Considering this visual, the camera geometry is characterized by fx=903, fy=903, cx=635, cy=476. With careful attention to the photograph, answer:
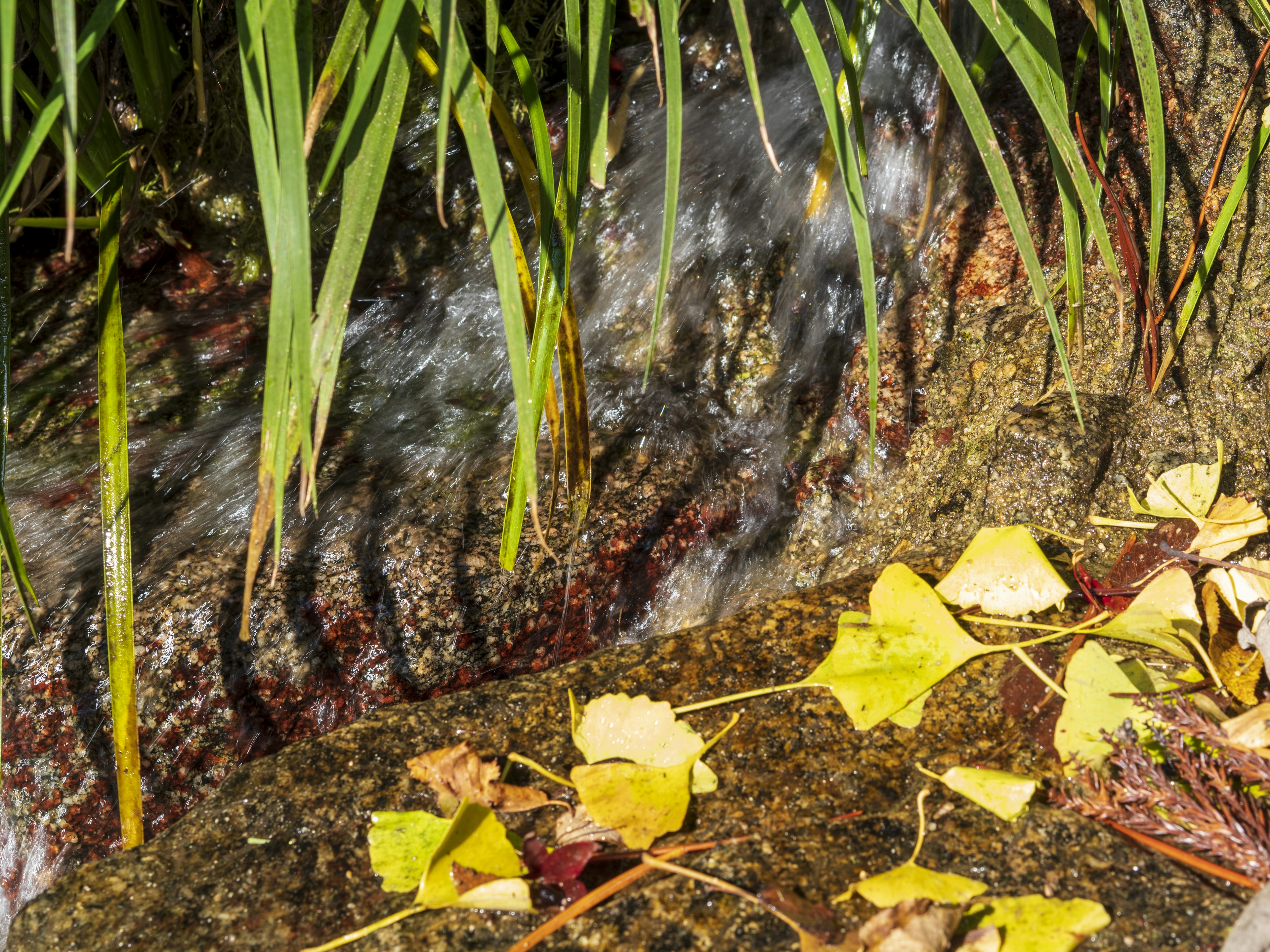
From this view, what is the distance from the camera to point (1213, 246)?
61.7 inches

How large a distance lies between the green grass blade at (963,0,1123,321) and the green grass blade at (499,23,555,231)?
613 millimetres

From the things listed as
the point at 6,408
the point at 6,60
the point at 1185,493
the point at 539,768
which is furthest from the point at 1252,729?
the point at 6,408

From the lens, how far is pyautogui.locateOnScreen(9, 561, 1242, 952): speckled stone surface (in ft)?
3.01

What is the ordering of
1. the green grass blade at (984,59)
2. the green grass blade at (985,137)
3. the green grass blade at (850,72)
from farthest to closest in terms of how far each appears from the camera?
the green grass blade at (984,59) < the green grass blade at (850,72) < the green grass blade at (985,137)

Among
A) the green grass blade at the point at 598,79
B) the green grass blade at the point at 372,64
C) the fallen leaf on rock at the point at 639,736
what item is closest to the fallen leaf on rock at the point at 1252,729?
the fallen leaf on rock at the point at 639,736

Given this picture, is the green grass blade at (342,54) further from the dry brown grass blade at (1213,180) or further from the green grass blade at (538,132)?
the dry brown grass blade at (1213,180)

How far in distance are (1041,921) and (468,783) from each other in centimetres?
65

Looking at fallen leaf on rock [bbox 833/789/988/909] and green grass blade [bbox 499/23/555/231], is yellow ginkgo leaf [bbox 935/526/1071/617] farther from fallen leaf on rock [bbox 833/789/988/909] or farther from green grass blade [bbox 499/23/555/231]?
green grass blade [bbox 499/23/555/231]

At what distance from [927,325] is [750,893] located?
147cm

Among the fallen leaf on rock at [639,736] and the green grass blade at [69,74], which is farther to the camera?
the fallen leaf on rock at [639,736]

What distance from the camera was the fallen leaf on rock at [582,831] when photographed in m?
1.04

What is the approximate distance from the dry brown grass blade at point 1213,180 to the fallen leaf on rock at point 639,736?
1169 millimetres

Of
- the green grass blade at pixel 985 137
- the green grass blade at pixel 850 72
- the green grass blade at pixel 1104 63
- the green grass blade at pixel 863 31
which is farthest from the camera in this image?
the green grass blade at pixel 863 31

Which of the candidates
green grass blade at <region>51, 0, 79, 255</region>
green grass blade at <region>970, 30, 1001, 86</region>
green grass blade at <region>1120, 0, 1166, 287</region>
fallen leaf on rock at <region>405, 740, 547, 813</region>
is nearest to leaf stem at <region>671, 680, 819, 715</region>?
fallen leaf on rock at <region>405, 740, 547, 813</region>
